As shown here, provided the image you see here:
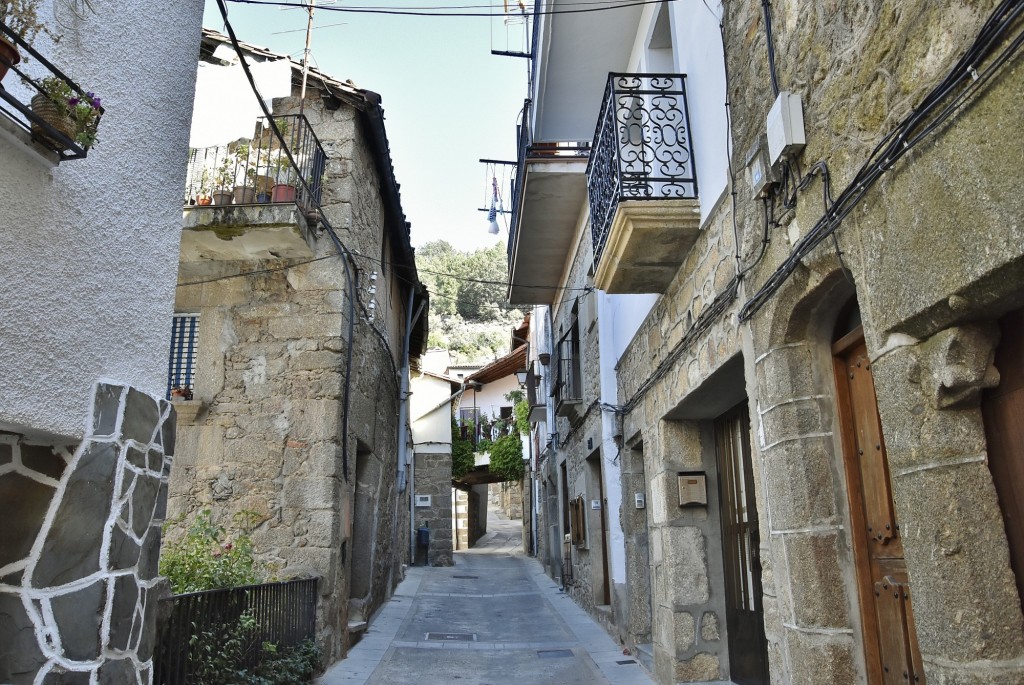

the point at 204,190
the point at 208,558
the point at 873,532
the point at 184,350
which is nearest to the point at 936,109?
the point at 873,532

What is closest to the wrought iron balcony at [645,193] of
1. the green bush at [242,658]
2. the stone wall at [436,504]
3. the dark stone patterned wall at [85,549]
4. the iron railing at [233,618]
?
the dark stone patterned wall at [85,549]

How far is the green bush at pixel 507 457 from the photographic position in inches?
856

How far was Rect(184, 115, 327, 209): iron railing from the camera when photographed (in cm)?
721

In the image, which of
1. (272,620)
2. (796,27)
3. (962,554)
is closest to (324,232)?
(272,620)

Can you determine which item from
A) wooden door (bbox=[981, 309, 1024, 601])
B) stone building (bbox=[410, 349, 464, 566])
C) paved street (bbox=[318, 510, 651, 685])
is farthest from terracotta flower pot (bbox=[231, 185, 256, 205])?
stone building (bbox=[410, 349, 464, 566])

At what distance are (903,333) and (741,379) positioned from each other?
2.35 m

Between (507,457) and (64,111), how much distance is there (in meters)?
19.4

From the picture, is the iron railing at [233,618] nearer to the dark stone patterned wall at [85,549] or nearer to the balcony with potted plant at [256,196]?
the dark stone patterned wall at [85,549]

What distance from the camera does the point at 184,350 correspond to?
7699mm

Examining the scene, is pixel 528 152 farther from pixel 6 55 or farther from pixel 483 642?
pixel 6 55

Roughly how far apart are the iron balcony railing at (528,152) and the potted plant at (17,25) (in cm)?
535

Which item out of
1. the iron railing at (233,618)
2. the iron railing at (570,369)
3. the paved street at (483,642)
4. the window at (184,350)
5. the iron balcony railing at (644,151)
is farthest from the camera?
the iron railing at (570,369)

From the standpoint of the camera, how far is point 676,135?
5238mm

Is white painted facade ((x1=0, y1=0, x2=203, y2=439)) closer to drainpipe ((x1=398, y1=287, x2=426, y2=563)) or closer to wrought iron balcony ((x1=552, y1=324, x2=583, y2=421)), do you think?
wrought iron balcony ((x1=552, y1=324, x2=583, y2=421))
